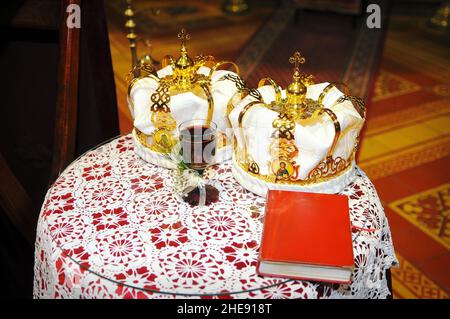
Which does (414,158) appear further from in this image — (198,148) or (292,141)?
(198,148)

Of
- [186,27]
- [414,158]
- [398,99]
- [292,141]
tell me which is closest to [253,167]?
[292,141]

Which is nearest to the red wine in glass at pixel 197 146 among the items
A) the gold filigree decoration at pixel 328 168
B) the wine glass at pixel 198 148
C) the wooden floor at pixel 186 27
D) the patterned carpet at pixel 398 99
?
the wine glass at pixel 198 148

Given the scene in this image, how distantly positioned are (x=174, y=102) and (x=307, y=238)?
22.9 inches

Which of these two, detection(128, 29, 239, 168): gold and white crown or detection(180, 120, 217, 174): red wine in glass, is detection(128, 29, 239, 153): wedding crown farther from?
detection(180, 120, 217, 174): red wine in glass

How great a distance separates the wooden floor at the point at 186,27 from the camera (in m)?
4.41

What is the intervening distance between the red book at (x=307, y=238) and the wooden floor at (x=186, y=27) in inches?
98.1

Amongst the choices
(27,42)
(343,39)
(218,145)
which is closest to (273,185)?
(218,145)

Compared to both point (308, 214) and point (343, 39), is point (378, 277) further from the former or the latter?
A: point (343, 39)

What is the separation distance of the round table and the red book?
0.17ft

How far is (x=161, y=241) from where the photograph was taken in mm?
1326

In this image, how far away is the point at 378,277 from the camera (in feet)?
4.63

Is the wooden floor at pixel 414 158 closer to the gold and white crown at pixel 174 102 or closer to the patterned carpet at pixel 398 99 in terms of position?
the patterned carpet at pixel 398 99

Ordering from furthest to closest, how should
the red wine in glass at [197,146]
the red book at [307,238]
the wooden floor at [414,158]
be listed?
1. the wooden floor at [414,158]
2. the red wine in glass at [197,146]
3. the red book at [307,238]
